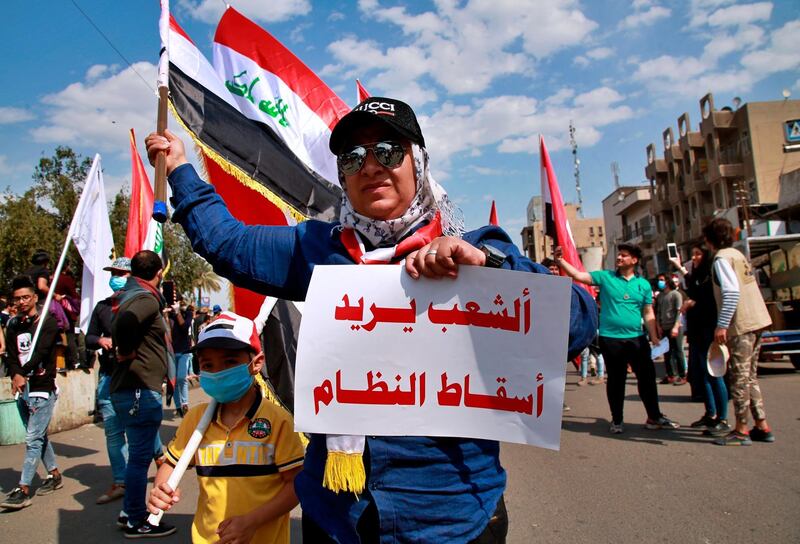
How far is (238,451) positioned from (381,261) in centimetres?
138

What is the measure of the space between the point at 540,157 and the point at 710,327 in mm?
2873

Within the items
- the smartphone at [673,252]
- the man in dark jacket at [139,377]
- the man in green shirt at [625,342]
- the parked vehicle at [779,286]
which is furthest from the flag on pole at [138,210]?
the parked vehicle at [779,286]

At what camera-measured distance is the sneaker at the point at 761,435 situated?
5621mm

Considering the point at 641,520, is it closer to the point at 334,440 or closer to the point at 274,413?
the point at 274,413

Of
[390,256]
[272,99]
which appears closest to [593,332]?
[390,256]

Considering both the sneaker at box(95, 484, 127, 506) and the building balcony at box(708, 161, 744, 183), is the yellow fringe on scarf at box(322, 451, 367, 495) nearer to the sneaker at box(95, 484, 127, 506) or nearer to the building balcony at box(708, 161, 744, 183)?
the sneaker at box(95, 484, 127, 506)

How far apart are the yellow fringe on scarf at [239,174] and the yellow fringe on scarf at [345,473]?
8.22 feet

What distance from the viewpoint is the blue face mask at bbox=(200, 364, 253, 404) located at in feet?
8.39

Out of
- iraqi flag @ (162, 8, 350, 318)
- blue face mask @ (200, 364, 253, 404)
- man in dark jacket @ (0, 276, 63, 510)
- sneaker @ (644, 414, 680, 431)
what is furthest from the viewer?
sneaker @ (644, 414, 680, 431)

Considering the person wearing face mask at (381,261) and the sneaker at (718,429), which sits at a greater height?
the person wearing face mask at (381,261)

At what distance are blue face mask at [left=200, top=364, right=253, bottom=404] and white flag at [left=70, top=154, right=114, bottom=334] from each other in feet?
16.7

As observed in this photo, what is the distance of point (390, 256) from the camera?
5.33 feet

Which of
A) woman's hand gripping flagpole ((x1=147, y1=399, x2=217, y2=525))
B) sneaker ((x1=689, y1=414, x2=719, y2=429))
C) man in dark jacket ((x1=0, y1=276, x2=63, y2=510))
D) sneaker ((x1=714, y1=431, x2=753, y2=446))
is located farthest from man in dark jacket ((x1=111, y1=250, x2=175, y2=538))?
sneaker ((x1=689, y1=414, x2=719, y2=429))

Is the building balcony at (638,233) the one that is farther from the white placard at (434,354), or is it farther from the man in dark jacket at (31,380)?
the white placard at (434,354)
